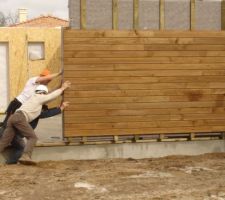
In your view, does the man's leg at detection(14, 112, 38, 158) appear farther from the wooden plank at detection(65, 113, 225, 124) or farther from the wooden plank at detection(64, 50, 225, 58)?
the wooden plank at detection(64, 50, 225, 58)

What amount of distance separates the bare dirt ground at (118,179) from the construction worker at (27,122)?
36 centimetres

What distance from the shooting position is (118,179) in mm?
8898

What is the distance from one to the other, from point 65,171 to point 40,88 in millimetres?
1640

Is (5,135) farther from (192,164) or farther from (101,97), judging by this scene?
(192,164)

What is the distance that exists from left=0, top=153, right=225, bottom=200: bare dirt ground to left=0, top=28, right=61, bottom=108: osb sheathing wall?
473 inches

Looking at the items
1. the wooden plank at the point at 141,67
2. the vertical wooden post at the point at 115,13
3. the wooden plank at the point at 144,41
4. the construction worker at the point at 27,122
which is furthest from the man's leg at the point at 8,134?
the vertical wooden post at the point at 115,13

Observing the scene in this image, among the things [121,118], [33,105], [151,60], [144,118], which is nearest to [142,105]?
[144,118]

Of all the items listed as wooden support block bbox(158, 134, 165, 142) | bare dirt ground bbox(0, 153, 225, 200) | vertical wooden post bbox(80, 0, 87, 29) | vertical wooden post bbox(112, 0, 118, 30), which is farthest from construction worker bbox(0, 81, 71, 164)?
wooden support block bbox(158, 134, 165, 142)

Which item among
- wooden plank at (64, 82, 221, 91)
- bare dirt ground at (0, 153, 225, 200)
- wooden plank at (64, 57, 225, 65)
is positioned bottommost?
bare dirt ground at (0, 153, 225, 200)

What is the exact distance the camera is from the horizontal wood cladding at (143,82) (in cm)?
1069

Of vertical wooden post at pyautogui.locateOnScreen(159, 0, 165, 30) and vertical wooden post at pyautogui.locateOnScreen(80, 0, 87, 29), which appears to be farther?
vertical wooden post at pyautogui.locateOnScreen(159, 0, 165, 30)

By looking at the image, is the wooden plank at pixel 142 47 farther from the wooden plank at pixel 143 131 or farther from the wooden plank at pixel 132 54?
the wooden plank at pixel 143 131

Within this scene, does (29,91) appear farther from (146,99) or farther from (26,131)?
(146,99)

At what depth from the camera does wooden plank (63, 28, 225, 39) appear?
10.7 meters
